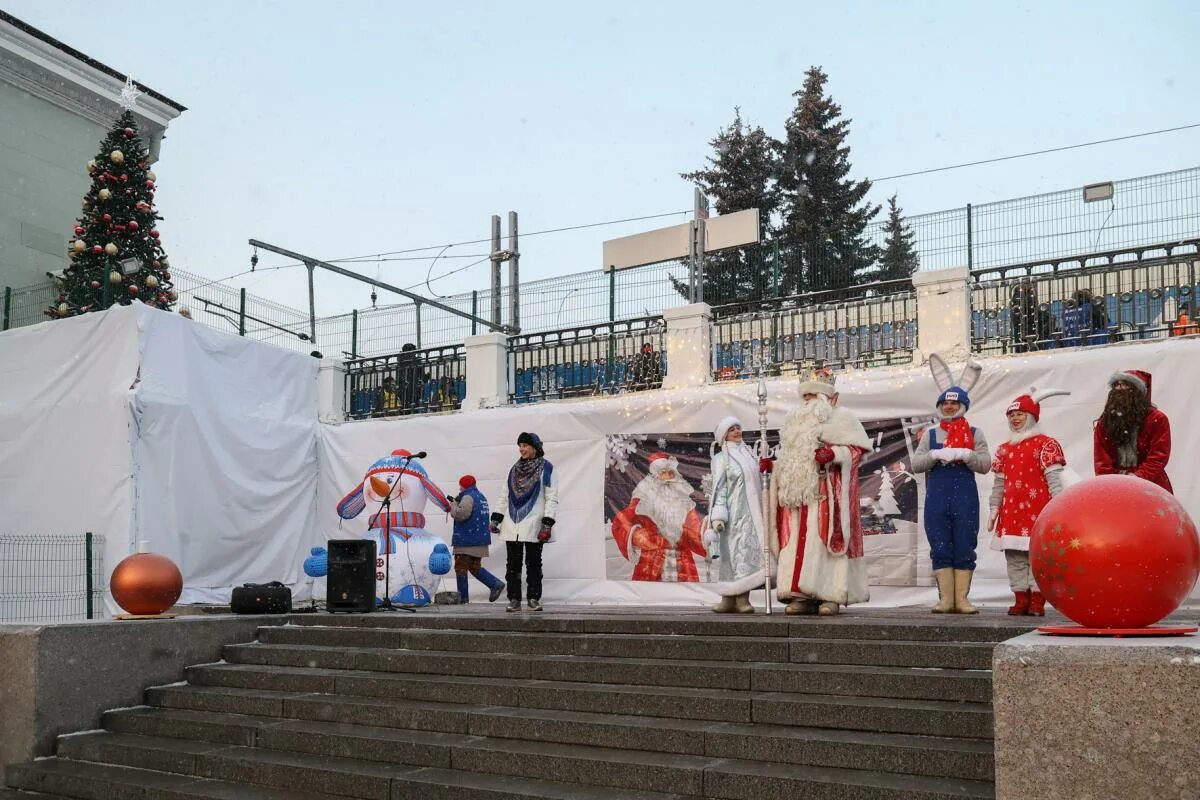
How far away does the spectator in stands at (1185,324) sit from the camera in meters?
10.9

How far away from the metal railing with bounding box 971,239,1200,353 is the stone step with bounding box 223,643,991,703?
6.46m

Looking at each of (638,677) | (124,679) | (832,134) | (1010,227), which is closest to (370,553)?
(124,679)

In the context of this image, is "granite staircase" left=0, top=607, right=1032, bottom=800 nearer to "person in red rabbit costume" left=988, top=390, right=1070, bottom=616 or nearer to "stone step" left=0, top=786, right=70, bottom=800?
"stone step" left=0, top=786, right=70, bottom=800

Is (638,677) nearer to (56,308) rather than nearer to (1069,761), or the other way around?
(1069,761)

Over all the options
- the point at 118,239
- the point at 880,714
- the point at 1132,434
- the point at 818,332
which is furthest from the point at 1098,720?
the point at 118,239

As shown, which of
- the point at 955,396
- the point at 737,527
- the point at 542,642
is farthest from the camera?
the point at 737,527

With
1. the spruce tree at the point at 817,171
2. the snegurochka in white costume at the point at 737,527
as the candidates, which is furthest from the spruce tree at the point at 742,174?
the snegurochka in white costume at the point at 737,527

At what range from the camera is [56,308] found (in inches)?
641

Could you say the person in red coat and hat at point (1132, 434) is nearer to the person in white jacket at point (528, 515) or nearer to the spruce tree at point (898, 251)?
the person in white jacket at point (528, 515)

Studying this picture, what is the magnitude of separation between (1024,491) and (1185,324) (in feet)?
13.8

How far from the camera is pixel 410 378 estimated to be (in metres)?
16.7

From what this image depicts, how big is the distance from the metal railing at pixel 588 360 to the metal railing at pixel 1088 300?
4198 millimetres

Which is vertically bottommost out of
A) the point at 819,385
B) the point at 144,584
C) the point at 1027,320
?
the point at 144,584

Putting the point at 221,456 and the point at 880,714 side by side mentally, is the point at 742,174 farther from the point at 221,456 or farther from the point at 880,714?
the point at 880,714
